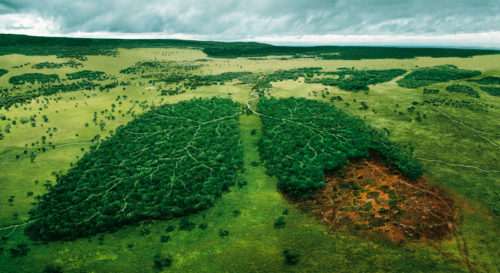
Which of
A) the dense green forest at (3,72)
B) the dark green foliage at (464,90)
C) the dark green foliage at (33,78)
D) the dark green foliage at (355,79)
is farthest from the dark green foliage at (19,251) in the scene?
the dense green forest at (3,72)

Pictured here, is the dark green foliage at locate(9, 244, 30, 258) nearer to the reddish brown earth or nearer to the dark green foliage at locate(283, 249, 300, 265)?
the dark green foliage at locate(283, 249, 300, 265)

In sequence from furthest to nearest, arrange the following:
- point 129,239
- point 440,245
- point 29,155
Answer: point 29,155
point 129,239
point 440,245

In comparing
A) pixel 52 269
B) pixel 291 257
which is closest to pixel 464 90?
pixel 291 257

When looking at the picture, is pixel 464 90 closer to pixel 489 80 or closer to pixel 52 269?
pixel 489 80

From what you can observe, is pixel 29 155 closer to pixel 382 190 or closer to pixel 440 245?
pixel 382 190

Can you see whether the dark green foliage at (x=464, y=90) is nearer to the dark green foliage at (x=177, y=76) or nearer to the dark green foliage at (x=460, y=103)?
the dark green foliage at (x=460, y=103)

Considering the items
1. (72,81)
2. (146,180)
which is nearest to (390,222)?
(146,180)
